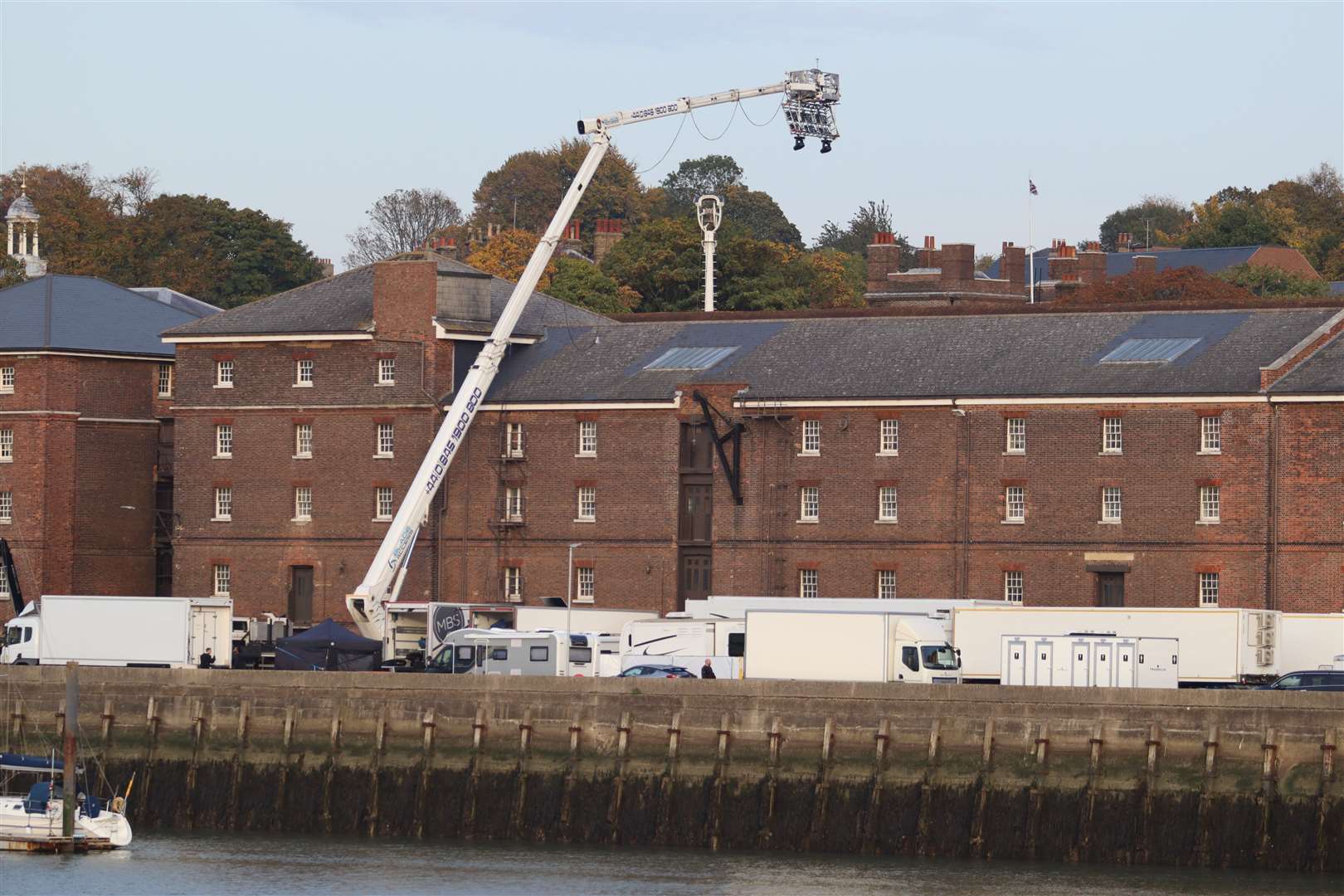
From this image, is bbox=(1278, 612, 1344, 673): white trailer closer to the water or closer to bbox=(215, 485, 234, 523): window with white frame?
the water

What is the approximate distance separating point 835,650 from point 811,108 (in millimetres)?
27039

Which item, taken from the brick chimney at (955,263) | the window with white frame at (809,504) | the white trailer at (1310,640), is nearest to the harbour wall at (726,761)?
the white trailer at (1310,640)

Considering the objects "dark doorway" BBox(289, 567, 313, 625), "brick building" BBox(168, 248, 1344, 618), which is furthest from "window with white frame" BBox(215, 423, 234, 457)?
"dark doorway" BBox(289, 567, 313, 625)

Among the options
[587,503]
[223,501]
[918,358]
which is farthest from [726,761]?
[223,501]

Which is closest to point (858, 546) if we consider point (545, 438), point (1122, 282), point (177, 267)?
point (545, 438)

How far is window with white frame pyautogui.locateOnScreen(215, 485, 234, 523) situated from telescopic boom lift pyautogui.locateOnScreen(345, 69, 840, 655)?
839cm

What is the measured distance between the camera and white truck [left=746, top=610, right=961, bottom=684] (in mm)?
74188

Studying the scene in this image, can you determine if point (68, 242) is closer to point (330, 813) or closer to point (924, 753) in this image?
point (330, 813)

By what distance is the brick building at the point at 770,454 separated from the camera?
282ft

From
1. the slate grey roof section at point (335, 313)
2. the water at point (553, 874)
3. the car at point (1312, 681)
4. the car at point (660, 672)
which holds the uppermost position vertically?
the slate grey roof section at point (335, 313)

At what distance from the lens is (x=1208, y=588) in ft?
283

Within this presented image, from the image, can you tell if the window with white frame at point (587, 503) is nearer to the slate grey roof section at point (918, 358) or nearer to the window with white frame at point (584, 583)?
the window with white frame at point (584, 583)

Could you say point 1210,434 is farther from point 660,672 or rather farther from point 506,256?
point 506,256

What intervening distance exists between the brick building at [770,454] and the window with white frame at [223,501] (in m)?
0.14
